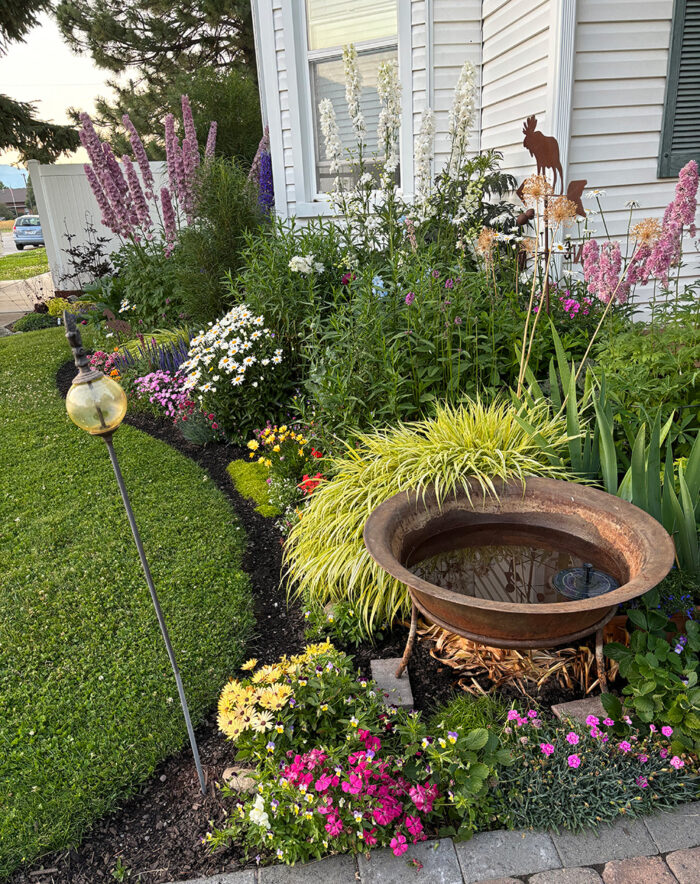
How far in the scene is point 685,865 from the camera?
1.48 meters

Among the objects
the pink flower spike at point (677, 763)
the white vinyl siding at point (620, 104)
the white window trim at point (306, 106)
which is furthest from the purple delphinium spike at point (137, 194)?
the pink flower spike at point (677, 763)

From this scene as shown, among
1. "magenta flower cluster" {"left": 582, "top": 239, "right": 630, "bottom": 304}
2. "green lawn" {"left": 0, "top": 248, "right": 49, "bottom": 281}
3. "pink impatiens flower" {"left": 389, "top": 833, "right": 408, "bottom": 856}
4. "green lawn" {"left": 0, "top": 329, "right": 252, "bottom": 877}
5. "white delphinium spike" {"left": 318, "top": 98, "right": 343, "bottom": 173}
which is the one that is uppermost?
"white delphinium spike" {"left": 318, "top": 98, "right": 343, "bottom": 173}

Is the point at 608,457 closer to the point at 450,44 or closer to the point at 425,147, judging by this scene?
the point at 425,147

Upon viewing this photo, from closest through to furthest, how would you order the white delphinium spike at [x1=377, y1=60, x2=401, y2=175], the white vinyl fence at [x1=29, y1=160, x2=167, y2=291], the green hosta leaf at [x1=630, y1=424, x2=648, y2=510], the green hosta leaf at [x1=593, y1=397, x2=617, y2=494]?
the green hosta leaf at [x1=630, y1=424, x2=648, y2=510], the green hosta leaf at [x1=593, y1=397, x2=617, y2=494], the white delphinium spike at [x1=377, y1=60, x2=401, y2=175], the white vinyl fence at [x1=29, y1=160, x2=167, y2=291]

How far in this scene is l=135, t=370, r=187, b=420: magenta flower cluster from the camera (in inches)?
183

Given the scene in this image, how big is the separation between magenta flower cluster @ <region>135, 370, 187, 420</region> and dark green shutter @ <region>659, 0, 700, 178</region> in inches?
147

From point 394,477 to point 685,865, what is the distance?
1505 millimetres

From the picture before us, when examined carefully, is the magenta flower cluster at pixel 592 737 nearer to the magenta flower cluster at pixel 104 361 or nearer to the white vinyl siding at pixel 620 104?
the white vinyl siding at pixel 620 104

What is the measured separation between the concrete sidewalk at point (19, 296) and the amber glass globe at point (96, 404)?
9.71 m

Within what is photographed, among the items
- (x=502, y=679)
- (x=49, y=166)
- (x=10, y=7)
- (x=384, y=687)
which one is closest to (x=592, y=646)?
(x=502, y=679)

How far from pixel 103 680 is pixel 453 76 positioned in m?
4.88

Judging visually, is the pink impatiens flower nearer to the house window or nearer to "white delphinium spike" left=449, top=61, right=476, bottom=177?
"white delphinium spike" left=449, top=61, right=476, bottom=177

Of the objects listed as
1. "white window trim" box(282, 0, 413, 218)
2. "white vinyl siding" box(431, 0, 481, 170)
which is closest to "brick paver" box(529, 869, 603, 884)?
"white window trim" box(282, 0, 413, 218)

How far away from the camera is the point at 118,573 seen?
9.61 feet
